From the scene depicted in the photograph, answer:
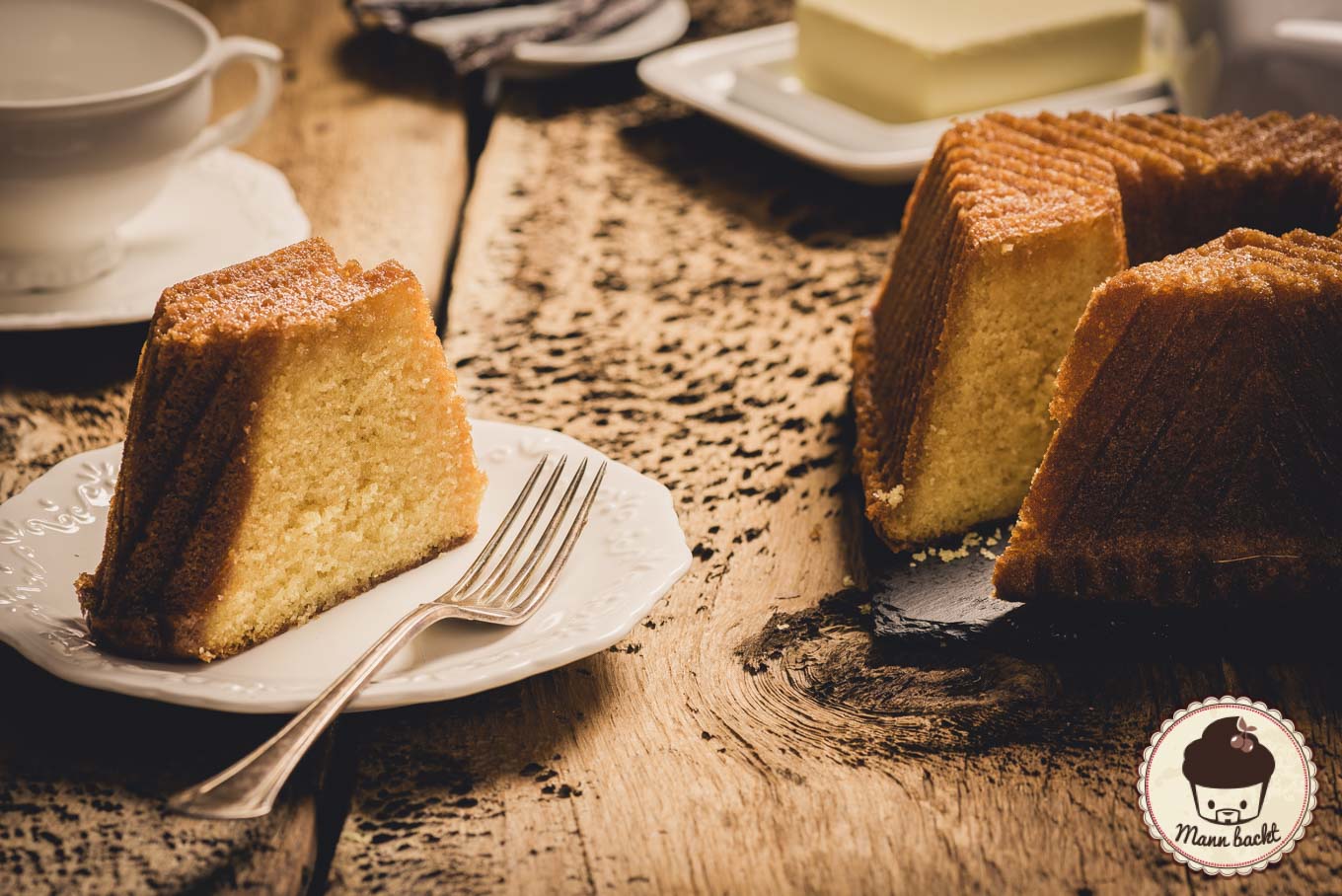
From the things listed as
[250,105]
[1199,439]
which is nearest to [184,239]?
[250,105]

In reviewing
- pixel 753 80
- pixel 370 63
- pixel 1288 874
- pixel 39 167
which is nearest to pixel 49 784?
pixel 39 167

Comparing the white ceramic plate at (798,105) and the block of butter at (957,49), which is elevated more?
the block of butter at (957,49)

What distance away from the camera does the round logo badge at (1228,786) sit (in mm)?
1221

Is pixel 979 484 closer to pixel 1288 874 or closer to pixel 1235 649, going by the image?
pixel 1235 649

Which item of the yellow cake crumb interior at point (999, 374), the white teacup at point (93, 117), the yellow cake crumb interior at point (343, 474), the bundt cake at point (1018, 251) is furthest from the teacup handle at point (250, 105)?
the yellow cake crumb interior at point (999, 374)

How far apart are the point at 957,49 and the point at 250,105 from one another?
1.20 metres

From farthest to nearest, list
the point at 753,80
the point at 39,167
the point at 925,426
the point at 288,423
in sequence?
the point at 753,80 → the point at 39,167 → the point at 925,426 → the point at 288,423

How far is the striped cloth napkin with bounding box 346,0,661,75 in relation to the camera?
286 centimetres

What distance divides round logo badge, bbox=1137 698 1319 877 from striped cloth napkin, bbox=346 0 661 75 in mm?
2021

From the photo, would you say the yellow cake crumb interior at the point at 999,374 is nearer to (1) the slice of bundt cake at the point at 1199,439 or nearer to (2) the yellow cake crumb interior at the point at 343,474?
(1) the slice of bundt cake at the point at 1199,439

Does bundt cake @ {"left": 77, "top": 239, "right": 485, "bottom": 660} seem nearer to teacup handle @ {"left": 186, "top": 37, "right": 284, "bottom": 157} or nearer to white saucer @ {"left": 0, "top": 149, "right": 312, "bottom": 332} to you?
white saucer @ {"left": 0, "top": 149, "right": 312, "bottom": 332}

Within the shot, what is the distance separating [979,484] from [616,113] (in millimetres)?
1490

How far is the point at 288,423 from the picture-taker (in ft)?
4.51

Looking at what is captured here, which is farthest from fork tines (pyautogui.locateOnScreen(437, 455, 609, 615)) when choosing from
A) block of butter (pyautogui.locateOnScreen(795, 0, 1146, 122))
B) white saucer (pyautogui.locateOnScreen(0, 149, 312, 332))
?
block of butter (pyautogui.locateOnScreen(795, 0, 1146, 122))
